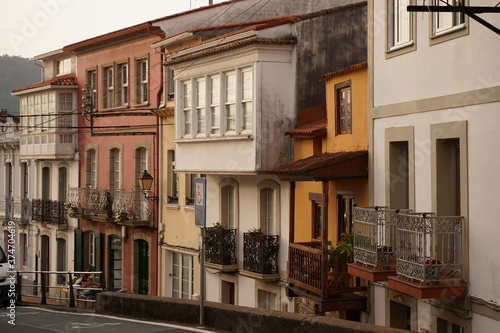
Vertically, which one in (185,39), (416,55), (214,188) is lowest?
(214,188)

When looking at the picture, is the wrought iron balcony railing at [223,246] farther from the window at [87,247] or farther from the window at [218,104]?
the window at [87,247]

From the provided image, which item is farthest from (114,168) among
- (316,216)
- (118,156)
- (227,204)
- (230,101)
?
(316,216)

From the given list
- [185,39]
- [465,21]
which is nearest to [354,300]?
[465,21]

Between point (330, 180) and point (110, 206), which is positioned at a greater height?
point (330, 180)

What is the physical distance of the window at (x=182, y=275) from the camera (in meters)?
31.0

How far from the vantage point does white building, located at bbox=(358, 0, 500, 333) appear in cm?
1484

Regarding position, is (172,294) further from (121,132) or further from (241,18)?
(241,18)

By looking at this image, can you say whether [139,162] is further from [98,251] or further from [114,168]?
[98,251]

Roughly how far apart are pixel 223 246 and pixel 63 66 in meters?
17.4

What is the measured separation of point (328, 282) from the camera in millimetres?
20000

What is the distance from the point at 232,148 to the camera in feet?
83.1

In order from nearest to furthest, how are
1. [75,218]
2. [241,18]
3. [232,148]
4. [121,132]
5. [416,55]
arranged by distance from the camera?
[416,55]
[232,148]
[241,18]
[121,132]
[75,218]

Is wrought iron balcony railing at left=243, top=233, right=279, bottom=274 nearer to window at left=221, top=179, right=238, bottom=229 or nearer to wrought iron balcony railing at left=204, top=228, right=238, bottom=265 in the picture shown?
wrought iron balcony railing at left=204, top=228, right=238, bottom=265

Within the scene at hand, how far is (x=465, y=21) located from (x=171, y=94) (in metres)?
17.6
